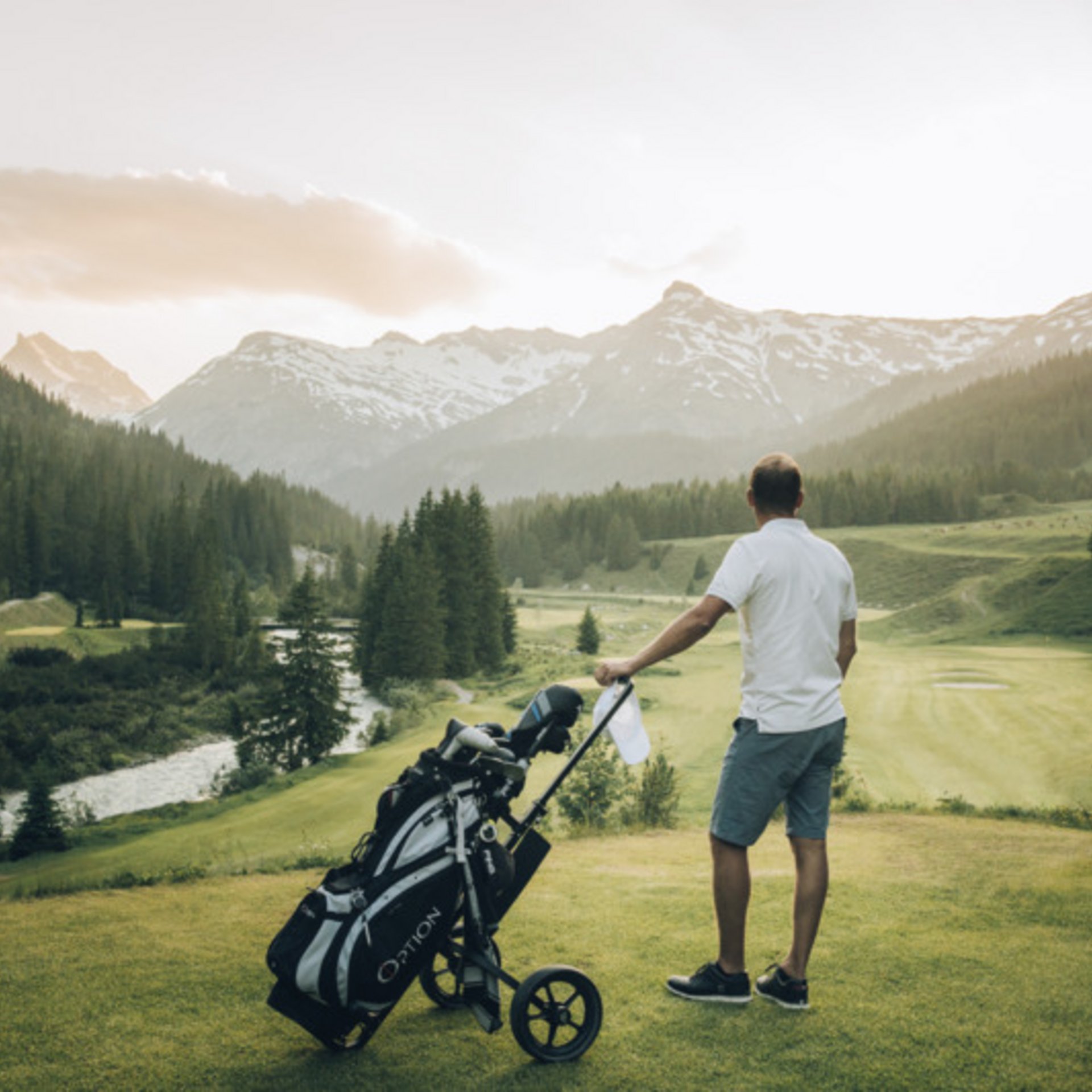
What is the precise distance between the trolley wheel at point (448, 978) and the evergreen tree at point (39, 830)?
82.2 ft

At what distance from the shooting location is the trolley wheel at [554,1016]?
14.5ft

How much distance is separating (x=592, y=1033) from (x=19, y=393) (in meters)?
Result: 211

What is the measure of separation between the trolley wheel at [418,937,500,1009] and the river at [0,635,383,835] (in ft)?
106

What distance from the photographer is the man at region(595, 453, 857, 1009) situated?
4898mm

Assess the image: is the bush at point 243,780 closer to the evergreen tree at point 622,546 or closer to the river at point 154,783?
the river at point 154,783

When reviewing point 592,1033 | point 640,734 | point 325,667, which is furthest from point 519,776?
point 325,667

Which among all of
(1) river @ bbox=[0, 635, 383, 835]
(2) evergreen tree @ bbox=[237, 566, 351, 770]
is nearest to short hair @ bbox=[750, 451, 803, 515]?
(1) river @ bbox=[0, 635, 383, 835]

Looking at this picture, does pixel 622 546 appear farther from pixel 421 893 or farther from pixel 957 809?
pixel 421 893

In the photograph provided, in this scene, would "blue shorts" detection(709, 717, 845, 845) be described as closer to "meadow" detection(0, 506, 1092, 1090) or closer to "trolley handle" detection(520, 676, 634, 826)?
"trolley handle" detection(520, 676, 634, 826)

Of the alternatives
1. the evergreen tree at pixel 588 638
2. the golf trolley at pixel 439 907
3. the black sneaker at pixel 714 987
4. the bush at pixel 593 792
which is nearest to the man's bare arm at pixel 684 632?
the golf trolley at pixel 439 907

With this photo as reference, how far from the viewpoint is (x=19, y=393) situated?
591ft

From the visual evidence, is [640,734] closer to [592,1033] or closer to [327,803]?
[592,1033]

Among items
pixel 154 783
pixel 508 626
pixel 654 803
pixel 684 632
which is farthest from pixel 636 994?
pixel 508 626

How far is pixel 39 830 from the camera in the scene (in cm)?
2567
